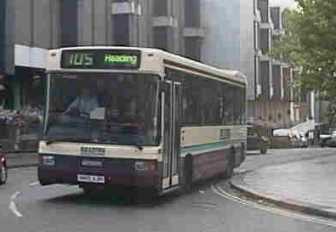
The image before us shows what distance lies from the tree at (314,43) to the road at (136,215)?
13.9 m

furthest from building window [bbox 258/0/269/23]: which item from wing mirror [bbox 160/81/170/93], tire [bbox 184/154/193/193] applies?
wing mirror [bbox 160/81/170/93]

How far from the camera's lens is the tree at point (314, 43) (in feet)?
101

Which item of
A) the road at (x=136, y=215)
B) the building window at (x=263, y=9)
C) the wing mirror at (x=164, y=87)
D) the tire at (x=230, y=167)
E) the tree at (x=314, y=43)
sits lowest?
the road at (x=136, y=215)

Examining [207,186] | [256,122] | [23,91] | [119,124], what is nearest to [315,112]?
[256,122]

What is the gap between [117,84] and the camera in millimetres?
15695

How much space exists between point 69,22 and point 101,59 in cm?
2951

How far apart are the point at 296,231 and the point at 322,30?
19015mm

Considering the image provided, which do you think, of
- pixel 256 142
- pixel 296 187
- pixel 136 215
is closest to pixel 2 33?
pixel 256 142

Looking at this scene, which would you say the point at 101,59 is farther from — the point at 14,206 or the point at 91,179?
the point at 14,206

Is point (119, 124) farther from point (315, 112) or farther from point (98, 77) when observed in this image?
point (315, 112)

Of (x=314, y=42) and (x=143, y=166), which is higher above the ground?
(x=314, y=42)

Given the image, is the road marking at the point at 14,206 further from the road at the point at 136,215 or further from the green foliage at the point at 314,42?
the green foliage at the point at 314,42

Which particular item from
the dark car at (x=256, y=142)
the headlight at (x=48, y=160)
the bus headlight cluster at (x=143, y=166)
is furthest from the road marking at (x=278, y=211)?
the dark car at (x=256, y=142)

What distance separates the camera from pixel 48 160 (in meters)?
15.8
